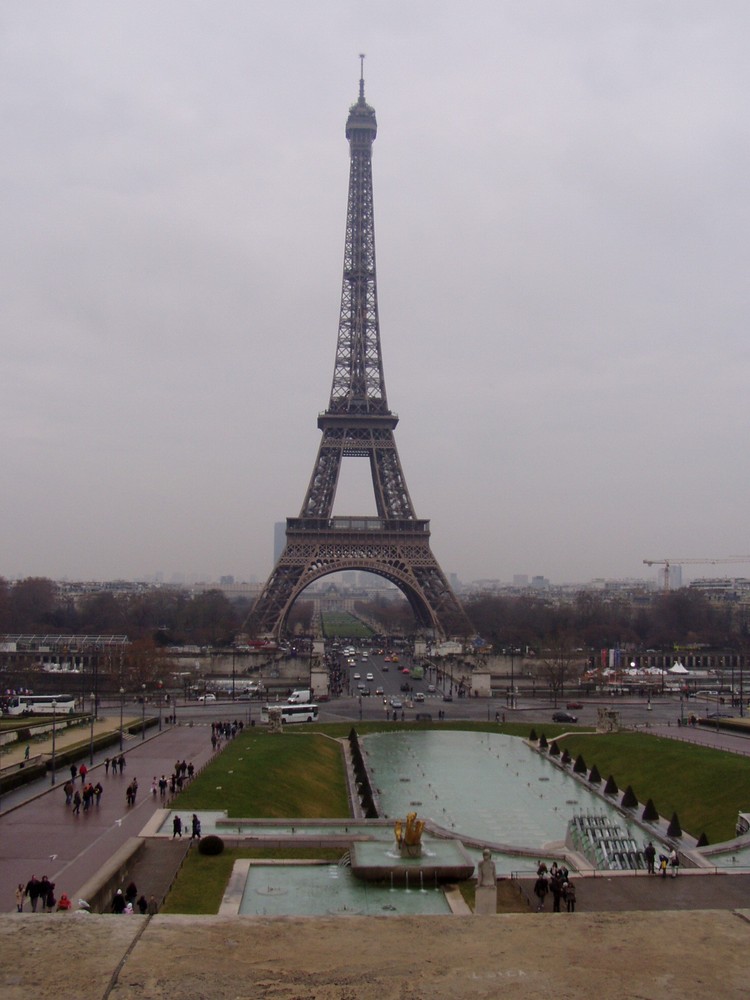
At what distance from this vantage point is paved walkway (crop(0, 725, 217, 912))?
20156 mm

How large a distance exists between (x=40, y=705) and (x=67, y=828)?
1358 inches

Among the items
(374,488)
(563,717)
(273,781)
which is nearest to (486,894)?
(273,781)

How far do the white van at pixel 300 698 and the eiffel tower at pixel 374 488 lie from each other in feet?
69.9

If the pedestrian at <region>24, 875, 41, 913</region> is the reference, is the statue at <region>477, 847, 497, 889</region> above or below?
above

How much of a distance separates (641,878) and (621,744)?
71.4 feet

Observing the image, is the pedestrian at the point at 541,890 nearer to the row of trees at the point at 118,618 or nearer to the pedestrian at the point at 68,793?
the pedestrian at the point at 68,793

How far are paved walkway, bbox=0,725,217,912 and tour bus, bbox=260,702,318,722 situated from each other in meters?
15.6

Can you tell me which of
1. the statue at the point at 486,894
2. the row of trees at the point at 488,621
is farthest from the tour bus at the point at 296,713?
the row of trees at the point at 488,621

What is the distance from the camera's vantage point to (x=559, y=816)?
31.3 meters

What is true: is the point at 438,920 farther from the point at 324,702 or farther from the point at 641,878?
the point at 324,702

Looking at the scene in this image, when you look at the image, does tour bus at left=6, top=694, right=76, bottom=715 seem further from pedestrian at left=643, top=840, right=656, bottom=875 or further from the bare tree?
pedestrian at left=643, top=840, right=656, bottom=875

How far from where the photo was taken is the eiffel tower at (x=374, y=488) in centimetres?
8781

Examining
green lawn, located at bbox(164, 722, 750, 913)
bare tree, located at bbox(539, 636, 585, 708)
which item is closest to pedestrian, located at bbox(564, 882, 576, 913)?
green lawn, located at bbox(164, 722, 750, 913)

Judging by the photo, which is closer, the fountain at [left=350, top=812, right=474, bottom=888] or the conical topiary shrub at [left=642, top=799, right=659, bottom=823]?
the fountain at [left=350, top=812, right=474, bottom=888]
